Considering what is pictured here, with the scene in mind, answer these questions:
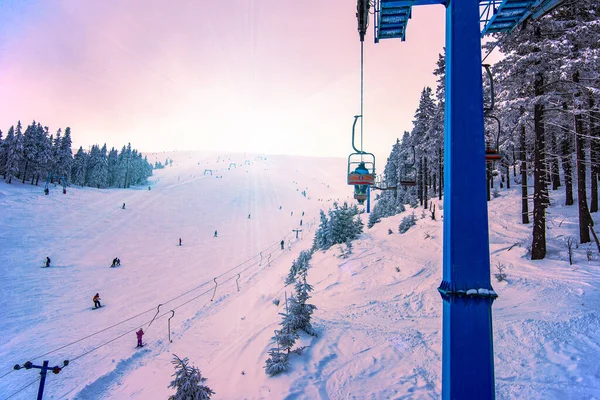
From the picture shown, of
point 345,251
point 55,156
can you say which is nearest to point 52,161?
point 55,156

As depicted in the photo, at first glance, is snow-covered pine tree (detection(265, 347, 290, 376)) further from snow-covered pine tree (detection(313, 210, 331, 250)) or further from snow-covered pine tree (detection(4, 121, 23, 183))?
snow-covered pine tree (detection(4, 121, 23, 183))

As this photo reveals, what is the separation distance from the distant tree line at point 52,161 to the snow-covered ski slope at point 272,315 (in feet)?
109

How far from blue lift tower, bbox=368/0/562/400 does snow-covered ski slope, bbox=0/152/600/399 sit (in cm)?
427

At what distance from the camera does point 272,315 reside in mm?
13039

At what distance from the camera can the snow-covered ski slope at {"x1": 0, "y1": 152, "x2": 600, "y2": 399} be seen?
274 inches

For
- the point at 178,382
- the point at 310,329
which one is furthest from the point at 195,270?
the point at 178,382

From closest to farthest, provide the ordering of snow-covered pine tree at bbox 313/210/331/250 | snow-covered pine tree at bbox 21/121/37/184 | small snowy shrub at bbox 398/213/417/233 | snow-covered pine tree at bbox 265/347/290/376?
snow-covered pine tree at bbox 265/347/290/376, small snowy shrub at bbox 398/213/417/233, snow-covered pine tree at bbox 313/210/331/250, snow-covered pine tree at bbox 21/121/37/184

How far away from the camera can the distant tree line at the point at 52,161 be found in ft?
191

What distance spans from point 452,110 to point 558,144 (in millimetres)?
26359

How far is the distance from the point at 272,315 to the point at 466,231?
11.7m

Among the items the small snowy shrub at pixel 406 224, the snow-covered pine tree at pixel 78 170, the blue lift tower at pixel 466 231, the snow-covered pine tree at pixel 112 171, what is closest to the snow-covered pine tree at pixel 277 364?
the blue lift tower at pixel 466 231

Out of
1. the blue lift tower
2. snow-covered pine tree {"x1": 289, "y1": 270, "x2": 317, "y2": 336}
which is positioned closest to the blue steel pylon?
the blue lift tower

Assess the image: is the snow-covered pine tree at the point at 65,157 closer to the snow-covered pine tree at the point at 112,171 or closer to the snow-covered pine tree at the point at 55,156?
the snow-covered pine tree at the point at 55,156

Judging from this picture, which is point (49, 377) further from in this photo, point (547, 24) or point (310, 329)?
point (547, 24)
